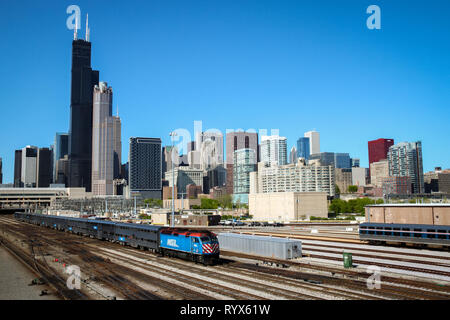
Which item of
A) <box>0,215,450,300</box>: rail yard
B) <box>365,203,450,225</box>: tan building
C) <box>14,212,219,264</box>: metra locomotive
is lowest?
<box>0,215,450,300</box>: rail yard

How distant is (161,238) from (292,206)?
Result: 93.1 meters

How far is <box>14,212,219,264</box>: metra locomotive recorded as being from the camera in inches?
1447

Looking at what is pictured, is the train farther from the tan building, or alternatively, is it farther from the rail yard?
the tan building

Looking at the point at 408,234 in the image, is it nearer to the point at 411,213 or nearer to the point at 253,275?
the point at 411,213

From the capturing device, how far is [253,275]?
31.9 meters

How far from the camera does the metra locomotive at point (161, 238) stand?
36750 millimetres

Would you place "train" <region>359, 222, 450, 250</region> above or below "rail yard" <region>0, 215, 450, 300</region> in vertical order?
above

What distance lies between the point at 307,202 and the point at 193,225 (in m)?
49.0

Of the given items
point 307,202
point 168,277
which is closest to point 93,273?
point 168,277

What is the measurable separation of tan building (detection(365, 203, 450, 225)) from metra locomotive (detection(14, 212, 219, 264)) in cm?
2898

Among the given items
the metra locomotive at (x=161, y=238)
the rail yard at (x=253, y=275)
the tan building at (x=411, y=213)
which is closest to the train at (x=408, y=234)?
the rail yard at (x=253, y=275)

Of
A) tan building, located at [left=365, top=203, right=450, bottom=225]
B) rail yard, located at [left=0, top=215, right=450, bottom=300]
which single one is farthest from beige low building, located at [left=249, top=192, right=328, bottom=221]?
rail yard, located at [left=0, top=215, right=450, bottom=300]

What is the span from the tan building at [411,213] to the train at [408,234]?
3.68 m
